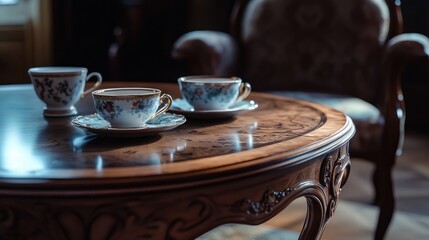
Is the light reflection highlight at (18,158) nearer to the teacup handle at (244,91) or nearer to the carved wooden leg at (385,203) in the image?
the teacup handle at (244,91)

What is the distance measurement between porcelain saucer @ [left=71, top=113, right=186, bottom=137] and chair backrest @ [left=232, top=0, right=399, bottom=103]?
980 millimetres

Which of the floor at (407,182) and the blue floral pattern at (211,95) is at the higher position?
the blue floral pattern at (211,95)

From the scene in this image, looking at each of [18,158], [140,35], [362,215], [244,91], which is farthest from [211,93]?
[140,35]

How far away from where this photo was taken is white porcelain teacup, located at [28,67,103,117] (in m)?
0.78

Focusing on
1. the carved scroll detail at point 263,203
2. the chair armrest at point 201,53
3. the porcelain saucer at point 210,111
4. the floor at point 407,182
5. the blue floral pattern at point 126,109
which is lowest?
the floor at point 407,182

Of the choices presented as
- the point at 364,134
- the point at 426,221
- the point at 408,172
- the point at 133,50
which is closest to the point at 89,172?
the point at 364,134

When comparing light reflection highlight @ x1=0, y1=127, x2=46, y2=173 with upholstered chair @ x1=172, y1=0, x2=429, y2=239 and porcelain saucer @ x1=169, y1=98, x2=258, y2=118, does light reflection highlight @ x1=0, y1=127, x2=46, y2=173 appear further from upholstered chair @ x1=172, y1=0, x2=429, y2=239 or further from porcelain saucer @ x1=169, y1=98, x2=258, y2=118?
upholstered chair @ x1=172, y1=0, x2=429, y2=239

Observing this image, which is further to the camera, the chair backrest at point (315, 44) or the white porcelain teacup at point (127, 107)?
the chair backrest at point (315, 44)

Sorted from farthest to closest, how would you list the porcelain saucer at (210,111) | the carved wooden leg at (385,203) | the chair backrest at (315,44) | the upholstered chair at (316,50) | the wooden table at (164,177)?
the chair backrest at (315,44)
the upholstered chair at (316,50)
the carved wooden leg at (385,203)
the porcelain saucer at (210,111)
the wooden table at (164,177)

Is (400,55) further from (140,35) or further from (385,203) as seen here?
(140,35)

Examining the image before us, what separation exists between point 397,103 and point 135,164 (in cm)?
92

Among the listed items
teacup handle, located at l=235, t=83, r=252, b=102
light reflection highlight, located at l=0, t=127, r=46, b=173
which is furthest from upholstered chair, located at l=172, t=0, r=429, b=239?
light reflection highlight, located at l=0, t=127, r=46, b=173

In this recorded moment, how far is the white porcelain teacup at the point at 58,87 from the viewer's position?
2.56 feet

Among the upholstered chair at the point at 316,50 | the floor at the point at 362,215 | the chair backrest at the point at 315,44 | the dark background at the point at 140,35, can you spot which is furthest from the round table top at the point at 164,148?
the dark background at the point at 140,35
